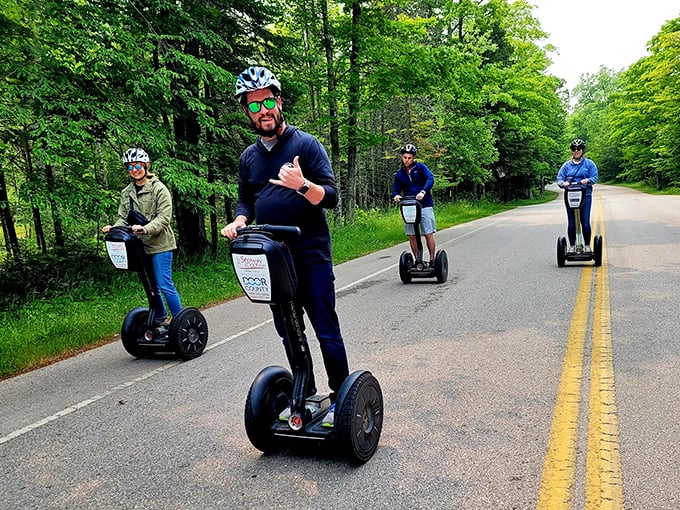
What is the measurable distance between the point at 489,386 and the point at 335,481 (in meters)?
1.84

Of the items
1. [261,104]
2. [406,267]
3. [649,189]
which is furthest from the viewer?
[649,189]

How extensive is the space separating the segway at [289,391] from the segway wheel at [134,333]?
3.04m

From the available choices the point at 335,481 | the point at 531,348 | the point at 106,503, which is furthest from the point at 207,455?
the point at 531,348

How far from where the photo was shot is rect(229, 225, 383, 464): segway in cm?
297

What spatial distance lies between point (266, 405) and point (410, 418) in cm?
113

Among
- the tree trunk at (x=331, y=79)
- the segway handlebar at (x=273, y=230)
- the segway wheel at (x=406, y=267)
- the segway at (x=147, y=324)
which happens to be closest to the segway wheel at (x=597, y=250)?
the segway wheel at (x=406, y=267)

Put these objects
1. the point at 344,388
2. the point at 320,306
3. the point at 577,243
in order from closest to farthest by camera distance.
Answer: the point at 344,388 < the point at 320,306 < the point at 577,243

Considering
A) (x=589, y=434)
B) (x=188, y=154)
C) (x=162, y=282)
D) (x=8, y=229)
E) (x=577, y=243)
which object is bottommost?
(x=589, y=434)

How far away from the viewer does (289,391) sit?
3.64 metres

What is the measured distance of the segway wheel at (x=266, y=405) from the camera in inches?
131

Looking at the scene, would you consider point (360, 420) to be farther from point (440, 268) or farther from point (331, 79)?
point (331, 79)

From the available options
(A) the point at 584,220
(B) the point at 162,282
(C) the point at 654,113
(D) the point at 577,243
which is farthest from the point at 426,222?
(C) the point at 654,113

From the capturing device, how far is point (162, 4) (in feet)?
35.5

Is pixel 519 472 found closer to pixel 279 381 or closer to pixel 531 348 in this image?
pixel 279 381
